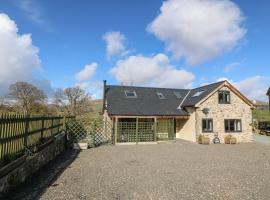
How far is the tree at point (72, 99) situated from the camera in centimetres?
3912

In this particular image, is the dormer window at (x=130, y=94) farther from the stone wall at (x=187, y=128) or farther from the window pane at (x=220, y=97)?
the window pane at (x=220, y=97)

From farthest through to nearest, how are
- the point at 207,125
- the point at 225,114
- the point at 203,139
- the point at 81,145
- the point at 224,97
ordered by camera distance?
the point at 224,97
the point at 225,114
the point at 207,125
the point at 203,139
the point at 81,145

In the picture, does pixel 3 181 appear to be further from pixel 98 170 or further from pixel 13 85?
pixel 13 85

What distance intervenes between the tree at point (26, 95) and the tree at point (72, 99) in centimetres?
497

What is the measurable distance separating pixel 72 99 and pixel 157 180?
33.4 meters

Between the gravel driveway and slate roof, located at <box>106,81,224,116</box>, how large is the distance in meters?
9.44

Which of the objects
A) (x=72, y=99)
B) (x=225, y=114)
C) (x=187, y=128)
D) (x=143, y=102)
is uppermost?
(x=72, y=99)

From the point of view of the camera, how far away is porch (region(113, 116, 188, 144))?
68.3 ft

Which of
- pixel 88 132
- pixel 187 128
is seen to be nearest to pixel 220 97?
pixel 187 128

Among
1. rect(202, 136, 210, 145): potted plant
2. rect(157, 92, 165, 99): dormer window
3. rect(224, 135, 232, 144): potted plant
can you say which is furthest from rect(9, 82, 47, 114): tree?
rect(224, 135, 232, 144): potted plant

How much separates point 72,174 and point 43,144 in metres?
2.25

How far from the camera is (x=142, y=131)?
71.1 feet

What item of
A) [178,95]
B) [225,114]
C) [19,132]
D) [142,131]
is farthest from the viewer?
[178,95]

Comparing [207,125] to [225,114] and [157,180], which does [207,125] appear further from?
[157,180]
